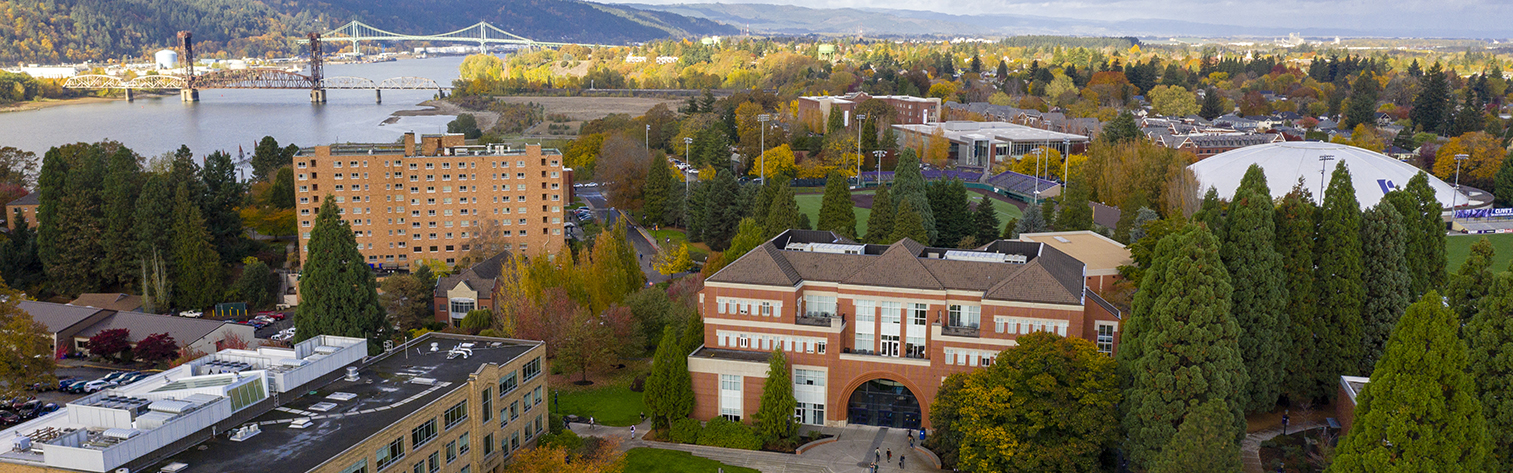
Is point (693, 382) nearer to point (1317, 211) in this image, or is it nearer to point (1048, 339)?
point (1048, 339)

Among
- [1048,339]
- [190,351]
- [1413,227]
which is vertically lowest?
[190,351]

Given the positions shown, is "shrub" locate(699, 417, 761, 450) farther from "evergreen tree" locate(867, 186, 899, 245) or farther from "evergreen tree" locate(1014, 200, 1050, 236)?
"evergreen tree" locate(1014, 200, 1050, 236)

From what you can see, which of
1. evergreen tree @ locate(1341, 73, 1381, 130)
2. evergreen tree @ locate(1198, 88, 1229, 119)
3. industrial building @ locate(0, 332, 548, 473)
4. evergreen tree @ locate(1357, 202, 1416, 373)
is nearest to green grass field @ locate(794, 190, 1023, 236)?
evergreen tree @ locate(1357, 202, 1416, 373)

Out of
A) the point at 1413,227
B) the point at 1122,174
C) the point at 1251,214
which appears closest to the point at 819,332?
the point at 1251,214

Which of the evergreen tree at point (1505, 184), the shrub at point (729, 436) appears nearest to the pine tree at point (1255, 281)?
the shrub at point (729, 436)

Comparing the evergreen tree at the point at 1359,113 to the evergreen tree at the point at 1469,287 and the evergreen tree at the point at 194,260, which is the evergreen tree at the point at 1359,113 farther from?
the evergreen tree at the point at 194,260

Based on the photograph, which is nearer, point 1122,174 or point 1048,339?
point 1048,339
